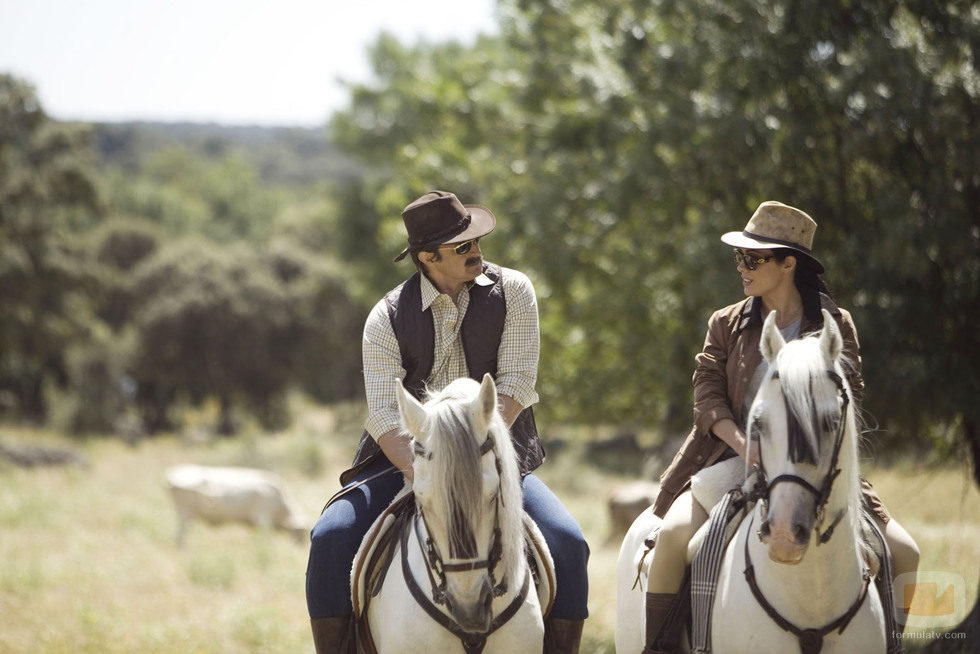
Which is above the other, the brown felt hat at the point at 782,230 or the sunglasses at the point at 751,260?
the brown felt hat at the point at 782,230

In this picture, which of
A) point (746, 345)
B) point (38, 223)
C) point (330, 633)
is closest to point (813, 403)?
point (746, 345)

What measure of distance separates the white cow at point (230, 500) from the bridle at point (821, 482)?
477 inches

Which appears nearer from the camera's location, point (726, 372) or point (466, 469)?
point (466, 469)

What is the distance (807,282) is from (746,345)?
41 cm

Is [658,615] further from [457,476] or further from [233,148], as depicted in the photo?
[233,148]

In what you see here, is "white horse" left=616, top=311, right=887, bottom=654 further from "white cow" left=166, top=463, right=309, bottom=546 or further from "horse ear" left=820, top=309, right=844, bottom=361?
"white cow" left=166, top=463, right=309, bottom=546

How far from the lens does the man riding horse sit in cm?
448

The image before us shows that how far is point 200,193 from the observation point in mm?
92125

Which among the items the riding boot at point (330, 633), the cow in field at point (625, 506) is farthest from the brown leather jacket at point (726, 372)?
the cow in field at point (625, 506)

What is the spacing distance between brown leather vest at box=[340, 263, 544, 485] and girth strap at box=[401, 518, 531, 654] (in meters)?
0.72

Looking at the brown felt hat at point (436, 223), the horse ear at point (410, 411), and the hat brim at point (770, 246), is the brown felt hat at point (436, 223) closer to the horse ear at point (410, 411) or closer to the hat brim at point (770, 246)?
the horse ear at point (410, 411)

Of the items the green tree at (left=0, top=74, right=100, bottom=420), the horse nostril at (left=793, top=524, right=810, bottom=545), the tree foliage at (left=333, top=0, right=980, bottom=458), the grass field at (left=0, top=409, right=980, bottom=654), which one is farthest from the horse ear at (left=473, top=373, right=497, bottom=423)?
the green tree at (left=0, top=74, right=100, bottom=420)

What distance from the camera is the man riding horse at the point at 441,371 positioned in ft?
14.7

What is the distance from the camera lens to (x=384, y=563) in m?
4.41
